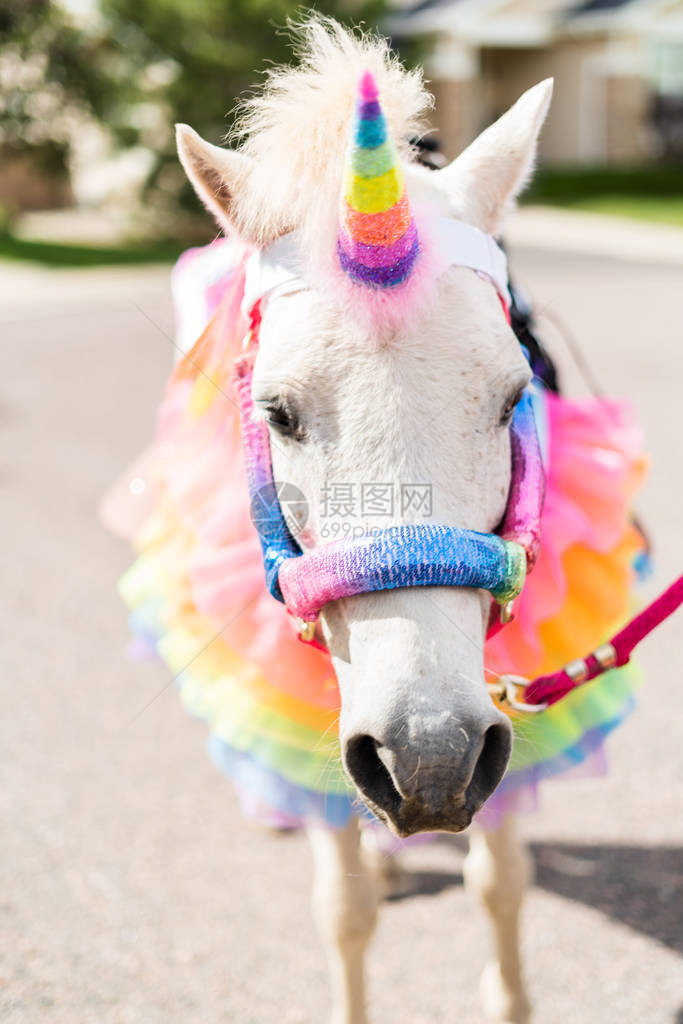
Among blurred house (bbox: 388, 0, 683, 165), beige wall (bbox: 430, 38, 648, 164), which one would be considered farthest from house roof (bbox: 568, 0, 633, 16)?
beige wall (bbox: 430, 38, 648, 164)

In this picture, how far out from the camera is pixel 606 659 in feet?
6.19

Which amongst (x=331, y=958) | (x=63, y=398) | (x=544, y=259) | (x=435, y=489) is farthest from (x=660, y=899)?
(x=544, y=259)

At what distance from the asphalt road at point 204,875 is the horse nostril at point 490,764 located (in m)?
1.28

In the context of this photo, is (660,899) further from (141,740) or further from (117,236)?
(117,236)

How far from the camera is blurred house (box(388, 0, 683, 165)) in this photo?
24359mm

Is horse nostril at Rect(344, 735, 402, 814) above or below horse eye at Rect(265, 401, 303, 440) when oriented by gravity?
below

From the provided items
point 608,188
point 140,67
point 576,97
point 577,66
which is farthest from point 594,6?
point 140,67

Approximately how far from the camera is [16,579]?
16.7ft

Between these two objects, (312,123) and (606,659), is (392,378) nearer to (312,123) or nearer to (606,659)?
(312,123)

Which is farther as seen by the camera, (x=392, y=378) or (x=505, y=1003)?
(x=505, y=1003)

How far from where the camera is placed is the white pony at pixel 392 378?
147 cm

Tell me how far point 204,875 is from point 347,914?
776mm

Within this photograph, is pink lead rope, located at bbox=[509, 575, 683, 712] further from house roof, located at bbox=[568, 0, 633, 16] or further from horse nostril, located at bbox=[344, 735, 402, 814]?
house roof, located at bbox=[568, 0, 633, 16]

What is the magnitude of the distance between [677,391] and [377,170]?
687 centimetres
